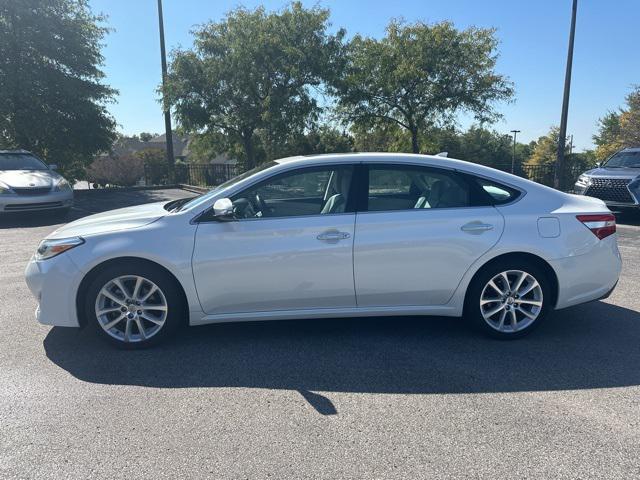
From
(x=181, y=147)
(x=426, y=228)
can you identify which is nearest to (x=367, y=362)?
(x=426, y=228)

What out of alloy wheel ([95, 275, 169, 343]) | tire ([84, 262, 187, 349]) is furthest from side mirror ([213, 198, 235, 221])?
alloy wheel ([95, 275, 169, 343])

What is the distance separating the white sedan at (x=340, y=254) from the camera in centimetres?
386

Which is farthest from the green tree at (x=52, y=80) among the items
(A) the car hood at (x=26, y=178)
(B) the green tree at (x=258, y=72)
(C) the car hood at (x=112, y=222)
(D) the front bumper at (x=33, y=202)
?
(C) the car hood at (x=112, y=222)

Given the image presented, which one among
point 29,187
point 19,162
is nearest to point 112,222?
point 29,187

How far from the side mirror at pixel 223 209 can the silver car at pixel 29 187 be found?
9084 millimetres

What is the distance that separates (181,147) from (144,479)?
8211cm

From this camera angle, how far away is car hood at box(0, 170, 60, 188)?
11055mm

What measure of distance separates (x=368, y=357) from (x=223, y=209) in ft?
5.29

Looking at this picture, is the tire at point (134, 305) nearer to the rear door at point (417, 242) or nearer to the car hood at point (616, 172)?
the rear door at point (417, 242)

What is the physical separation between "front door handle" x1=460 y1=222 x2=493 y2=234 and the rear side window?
27 cm

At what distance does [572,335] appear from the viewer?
4.29 meters

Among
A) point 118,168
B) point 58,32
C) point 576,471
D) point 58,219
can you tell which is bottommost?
point 576,471

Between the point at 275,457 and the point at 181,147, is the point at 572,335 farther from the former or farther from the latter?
the point at 181,147

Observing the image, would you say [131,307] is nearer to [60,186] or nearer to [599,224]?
[599,224]
